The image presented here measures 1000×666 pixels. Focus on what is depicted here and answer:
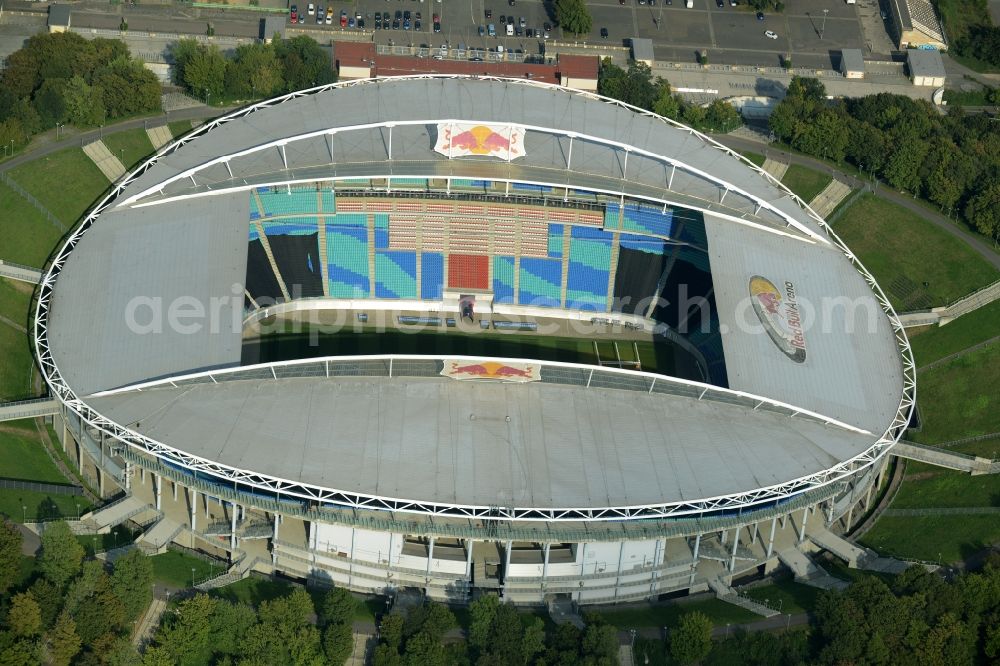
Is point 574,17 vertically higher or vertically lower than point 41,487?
higher

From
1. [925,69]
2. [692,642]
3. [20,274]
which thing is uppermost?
[925,69]

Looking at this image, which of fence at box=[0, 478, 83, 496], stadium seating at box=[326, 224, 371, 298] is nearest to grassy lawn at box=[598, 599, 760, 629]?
fence at box=[0, 478, 83, 496]

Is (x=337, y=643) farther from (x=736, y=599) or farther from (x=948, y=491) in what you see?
(x=948, y=491)

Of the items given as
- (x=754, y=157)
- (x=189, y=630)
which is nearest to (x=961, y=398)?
(x=754, y=157)

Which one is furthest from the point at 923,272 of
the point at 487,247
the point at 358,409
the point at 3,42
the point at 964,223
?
the point at 3,42

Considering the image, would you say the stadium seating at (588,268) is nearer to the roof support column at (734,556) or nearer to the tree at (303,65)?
the roof support column at (734,556)

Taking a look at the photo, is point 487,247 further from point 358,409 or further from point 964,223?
point 964,223

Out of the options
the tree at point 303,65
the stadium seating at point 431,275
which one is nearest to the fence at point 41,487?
the stadium seating at point 431,275

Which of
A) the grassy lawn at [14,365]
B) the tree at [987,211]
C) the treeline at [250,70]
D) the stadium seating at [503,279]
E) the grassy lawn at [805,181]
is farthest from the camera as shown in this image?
the treeline at [250,70]
